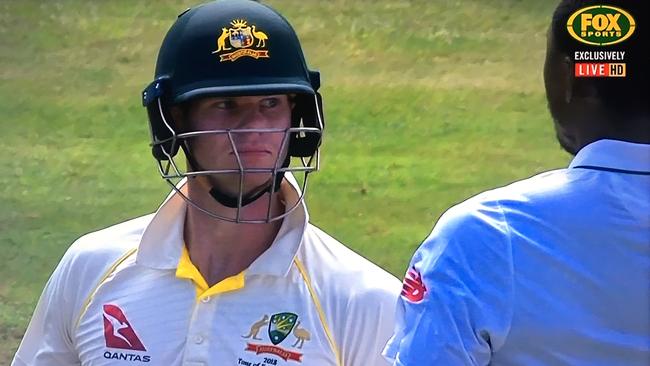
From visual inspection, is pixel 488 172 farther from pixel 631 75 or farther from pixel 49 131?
pixel 631 75

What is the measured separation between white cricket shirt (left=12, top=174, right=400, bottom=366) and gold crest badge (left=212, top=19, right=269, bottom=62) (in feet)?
1.00

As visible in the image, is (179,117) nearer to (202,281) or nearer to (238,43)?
(238,43)

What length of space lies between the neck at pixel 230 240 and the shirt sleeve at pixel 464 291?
3.11 ft

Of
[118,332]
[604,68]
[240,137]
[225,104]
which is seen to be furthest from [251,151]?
[604,68]

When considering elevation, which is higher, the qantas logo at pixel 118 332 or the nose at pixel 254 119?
the nose at pixel 254 119

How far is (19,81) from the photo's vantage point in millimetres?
11117

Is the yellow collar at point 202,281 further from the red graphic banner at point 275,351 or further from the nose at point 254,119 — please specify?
the nose at point 254,119

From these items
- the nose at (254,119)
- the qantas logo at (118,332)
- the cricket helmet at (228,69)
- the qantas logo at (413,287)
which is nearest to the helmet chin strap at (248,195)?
the cricket helmet at (228,69)

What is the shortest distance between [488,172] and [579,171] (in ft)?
23.3

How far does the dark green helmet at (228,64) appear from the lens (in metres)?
2.68

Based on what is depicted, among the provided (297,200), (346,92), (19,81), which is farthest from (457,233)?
(19,81)

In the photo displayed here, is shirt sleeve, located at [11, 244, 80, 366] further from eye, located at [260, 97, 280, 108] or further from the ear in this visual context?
eye, located at [260, 97, 280, 108]

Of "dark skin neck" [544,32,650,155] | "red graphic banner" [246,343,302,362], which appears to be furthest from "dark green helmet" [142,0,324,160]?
"dark skin neck" [544,32,650,155]

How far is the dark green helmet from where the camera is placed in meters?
2.68
